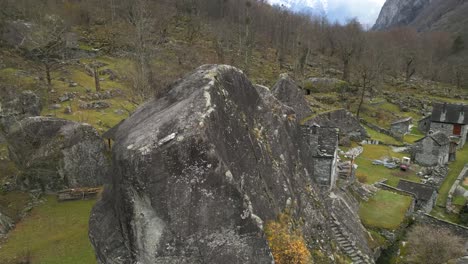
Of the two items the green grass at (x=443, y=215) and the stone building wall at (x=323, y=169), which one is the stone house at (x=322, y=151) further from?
the green grass at (x=443, y=215)

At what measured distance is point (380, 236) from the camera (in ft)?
80.7

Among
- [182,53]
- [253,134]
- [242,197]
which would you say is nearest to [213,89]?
[253,134]

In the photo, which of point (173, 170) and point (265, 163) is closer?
point (173, 170)

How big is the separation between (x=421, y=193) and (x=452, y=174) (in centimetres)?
1302

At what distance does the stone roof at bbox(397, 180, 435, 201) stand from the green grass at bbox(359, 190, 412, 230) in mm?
1882

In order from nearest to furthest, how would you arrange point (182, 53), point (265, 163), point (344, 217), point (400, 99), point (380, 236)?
point (265, 163), point (344, 217), point (380, 236), point (182, 53), point (400, 99)

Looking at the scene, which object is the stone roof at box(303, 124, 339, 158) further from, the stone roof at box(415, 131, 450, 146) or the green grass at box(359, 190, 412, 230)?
the stone roof at box(415, 131, 450, 146)

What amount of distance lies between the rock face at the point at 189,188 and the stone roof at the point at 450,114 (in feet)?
167

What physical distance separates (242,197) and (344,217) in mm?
12475

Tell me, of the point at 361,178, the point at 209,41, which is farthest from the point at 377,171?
the point at 209,41

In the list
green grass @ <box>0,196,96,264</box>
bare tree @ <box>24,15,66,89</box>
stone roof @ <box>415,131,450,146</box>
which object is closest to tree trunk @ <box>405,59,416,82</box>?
stone roof @ <box>415,131,450,146</box>

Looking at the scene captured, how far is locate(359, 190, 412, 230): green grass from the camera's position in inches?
1011

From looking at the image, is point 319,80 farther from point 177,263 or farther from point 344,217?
point 177,263

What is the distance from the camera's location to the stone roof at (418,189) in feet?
103
